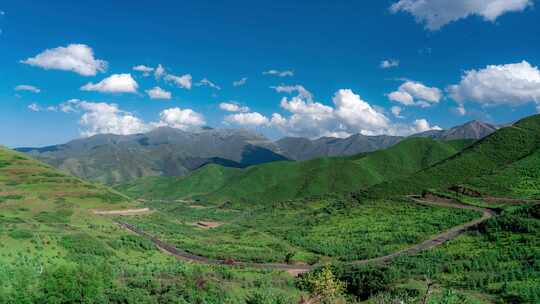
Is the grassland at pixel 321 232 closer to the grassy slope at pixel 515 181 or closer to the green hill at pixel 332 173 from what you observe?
the grassy slope at pixel 515 181

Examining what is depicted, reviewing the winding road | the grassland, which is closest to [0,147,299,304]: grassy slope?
the winding road

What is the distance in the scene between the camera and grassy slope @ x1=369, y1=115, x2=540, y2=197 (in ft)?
330

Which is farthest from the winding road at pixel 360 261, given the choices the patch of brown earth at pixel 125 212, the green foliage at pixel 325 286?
the patch of brown earth at pixel 125 212

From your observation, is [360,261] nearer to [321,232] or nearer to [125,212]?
[321,232]

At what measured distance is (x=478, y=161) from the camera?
106062 millimetres

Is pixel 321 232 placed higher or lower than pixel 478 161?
lower

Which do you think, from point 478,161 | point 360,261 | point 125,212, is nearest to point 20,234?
point 125,212

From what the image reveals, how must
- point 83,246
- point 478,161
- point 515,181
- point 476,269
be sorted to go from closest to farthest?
point 476,269 → point 83,246 → point 515,181 → point 478,161

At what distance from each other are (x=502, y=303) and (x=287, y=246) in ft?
143

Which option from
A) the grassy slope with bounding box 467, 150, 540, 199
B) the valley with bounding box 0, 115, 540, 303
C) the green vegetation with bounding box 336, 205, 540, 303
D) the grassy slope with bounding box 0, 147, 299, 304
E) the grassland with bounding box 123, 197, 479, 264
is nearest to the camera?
the grassy slope with bounding box 0, 147, 299, 304

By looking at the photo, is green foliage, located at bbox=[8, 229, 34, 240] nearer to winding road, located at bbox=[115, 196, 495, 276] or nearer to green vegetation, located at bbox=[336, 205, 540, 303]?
winding road, located at bbox=[115, 196, 495, 276]

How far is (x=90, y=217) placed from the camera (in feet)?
249

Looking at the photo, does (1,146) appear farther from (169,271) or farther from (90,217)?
(169,271)

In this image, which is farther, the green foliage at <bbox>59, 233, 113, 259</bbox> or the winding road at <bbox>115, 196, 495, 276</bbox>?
the winding road at <bbox>115, 196, 495, 276</bbox>
